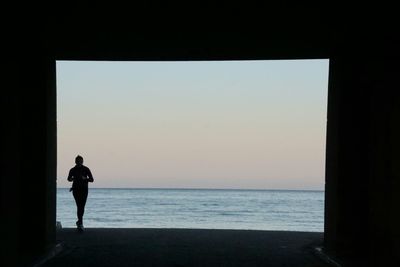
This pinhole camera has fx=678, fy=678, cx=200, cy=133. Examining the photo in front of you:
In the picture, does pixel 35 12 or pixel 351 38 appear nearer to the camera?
pixel 35 12

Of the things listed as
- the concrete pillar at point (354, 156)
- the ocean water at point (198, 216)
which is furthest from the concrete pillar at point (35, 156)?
the ocean water at point (198, 216)

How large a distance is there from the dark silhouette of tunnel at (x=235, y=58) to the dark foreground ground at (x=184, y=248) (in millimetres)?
713

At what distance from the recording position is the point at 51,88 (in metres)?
12.4

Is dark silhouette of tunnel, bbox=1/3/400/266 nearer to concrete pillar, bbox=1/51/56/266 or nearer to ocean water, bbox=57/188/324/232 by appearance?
concrete pillar, bbox=1/51/56/266

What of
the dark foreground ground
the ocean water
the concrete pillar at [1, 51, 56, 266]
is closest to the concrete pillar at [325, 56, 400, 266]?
the dark foreground ground

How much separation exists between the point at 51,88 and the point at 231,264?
460cm

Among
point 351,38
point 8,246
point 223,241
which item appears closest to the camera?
point 8,246

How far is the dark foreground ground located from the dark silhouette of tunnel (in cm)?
71

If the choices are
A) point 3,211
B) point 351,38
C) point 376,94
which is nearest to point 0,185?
point 3,211

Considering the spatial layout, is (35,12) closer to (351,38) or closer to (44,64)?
(44,64)

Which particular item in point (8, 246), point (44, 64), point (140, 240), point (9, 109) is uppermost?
point (44, 64)

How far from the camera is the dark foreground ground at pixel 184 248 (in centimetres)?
1116

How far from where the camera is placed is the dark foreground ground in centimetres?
1116

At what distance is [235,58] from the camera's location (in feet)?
41.7
